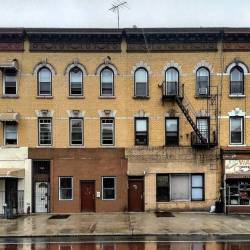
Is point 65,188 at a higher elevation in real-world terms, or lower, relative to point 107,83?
lower

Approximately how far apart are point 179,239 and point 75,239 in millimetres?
4801

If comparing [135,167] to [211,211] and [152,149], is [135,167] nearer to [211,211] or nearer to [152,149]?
[152,149]

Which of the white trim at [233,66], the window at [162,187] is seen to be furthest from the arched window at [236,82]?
the window at [162,187]

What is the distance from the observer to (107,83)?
30.9 m

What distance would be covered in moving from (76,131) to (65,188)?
12.4 feet

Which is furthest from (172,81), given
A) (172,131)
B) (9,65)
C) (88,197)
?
(9,65)

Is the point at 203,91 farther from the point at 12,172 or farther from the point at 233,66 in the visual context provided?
the point at 12,172

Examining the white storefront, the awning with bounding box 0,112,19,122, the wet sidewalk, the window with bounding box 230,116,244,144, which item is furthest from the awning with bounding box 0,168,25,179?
the window with bounding box 230,116,244,144

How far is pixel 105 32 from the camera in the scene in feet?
100

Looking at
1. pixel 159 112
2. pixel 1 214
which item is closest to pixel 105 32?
pixel 159 112

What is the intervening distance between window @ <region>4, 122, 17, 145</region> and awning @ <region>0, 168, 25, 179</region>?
1824 mm

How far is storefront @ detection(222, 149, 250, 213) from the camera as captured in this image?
29750 millimetres

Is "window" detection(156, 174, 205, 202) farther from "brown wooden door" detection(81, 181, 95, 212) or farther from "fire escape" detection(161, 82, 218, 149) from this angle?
"brown wooden door" detection(81, 181, 95, 212)

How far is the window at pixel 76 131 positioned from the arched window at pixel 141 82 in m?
4.22
